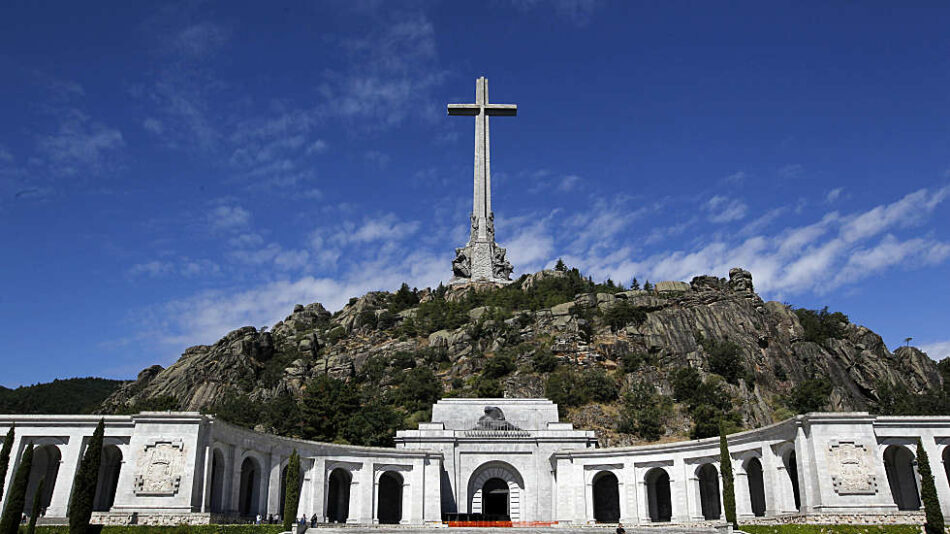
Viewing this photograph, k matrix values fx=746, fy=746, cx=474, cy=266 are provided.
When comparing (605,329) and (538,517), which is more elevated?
(605,329)

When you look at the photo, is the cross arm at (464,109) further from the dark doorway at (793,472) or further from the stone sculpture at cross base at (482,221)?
the dark doorway at (793,472)

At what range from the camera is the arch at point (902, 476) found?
37.9 m

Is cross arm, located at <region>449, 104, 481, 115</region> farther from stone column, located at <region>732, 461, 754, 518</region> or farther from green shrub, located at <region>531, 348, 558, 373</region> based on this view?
stone column, located at <region>732, 461, 754, 518</region>

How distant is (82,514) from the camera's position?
29812 mm

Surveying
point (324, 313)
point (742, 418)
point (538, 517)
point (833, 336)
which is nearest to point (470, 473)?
point (538, 517)

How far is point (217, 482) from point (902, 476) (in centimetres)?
3505

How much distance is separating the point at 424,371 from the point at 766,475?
1796 inches

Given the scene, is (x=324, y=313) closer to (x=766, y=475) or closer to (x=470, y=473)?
(x=470, y=473)

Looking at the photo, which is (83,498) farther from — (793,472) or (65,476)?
(793,472)

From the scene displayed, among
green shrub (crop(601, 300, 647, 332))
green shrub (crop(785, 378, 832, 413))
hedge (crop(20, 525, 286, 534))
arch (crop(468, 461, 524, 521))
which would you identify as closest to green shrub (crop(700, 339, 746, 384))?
green shrub (crop(785, 378, 832, 413))

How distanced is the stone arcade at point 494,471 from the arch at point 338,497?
0.30ft

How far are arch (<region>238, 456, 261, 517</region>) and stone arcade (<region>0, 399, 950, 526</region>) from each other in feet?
0.37

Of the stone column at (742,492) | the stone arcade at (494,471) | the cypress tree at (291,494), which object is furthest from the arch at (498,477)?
the cypress tree at (291,494)

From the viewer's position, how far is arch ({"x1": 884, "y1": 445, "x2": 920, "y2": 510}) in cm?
A: 3788
